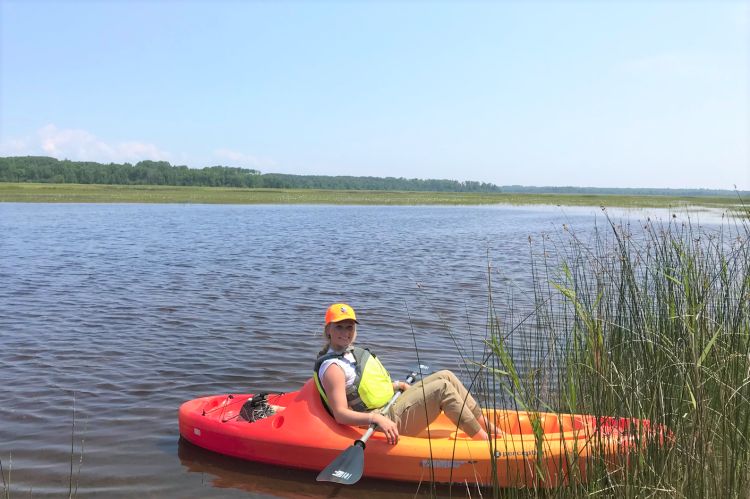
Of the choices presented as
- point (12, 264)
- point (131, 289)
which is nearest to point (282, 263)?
point (131, 289)

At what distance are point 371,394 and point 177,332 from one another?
465 centimetres

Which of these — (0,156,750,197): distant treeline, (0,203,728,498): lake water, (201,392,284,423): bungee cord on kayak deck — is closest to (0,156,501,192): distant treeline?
(0,156,750,197): distant treeline

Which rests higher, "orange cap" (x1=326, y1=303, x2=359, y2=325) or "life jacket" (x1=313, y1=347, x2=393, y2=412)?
"orange cap" (x1=326, y1=303, x2=359, y2=325)

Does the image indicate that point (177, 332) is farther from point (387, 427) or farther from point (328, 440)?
point (387, 427)

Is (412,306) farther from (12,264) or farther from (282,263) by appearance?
(12,264)

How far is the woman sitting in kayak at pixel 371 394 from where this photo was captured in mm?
4602

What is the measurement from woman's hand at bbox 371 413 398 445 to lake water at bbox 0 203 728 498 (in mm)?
405

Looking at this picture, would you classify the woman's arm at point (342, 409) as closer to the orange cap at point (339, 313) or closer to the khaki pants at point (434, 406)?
the khaki pants at point (434, 406)

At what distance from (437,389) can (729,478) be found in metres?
2.05

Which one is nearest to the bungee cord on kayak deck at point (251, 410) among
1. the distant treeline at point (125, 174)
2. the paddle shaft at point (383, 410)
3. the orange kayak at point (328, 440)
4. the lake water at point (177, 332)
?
the orange kayak at point (328, 440)

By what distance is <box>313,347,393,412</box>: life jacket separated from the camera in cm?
484

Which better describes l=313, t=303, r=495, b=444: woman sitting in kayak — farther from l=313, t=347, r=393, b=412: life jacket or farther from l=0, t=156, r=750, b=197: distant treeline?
l=0, t=156, r=750, b=197: distant treeline

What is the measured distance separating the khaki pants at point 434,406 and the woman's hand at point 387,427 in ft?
0.63

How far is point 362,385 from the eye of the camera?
4.84 m
